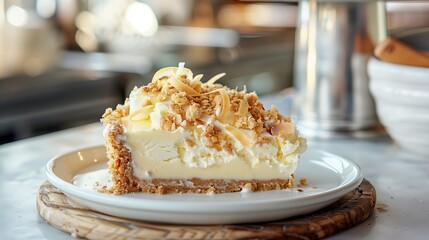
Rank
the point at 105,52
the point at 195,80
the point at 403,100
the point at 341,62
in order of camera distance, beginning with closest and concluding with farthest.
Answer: the point at 195,80
the point at 403,100
the point at 341,62
the point at 105,52

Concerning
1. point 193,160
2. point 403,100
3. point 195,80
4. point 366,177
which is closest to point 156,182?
point 193,160

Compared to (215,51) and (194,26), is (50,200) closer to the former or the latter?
(215,51)

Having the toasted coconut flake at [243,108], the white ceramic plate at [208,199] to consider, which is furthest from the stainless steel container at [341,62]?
the toasted coconut flake at [243,108]

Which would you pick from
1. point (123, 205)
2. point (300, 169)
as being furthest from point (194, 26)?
point (123, 205)

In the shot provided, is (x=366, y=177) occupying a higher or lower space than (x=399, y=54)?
lower

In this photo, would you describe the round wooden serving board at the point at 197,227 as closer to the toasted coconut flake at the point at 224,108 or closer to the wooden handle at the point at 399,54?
the toasted coconut flake at the point at 224,108

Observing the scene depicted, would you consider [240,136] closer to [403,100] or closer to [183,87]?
[183,87]

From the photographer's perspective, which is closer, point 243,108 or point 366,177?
point 243,108
